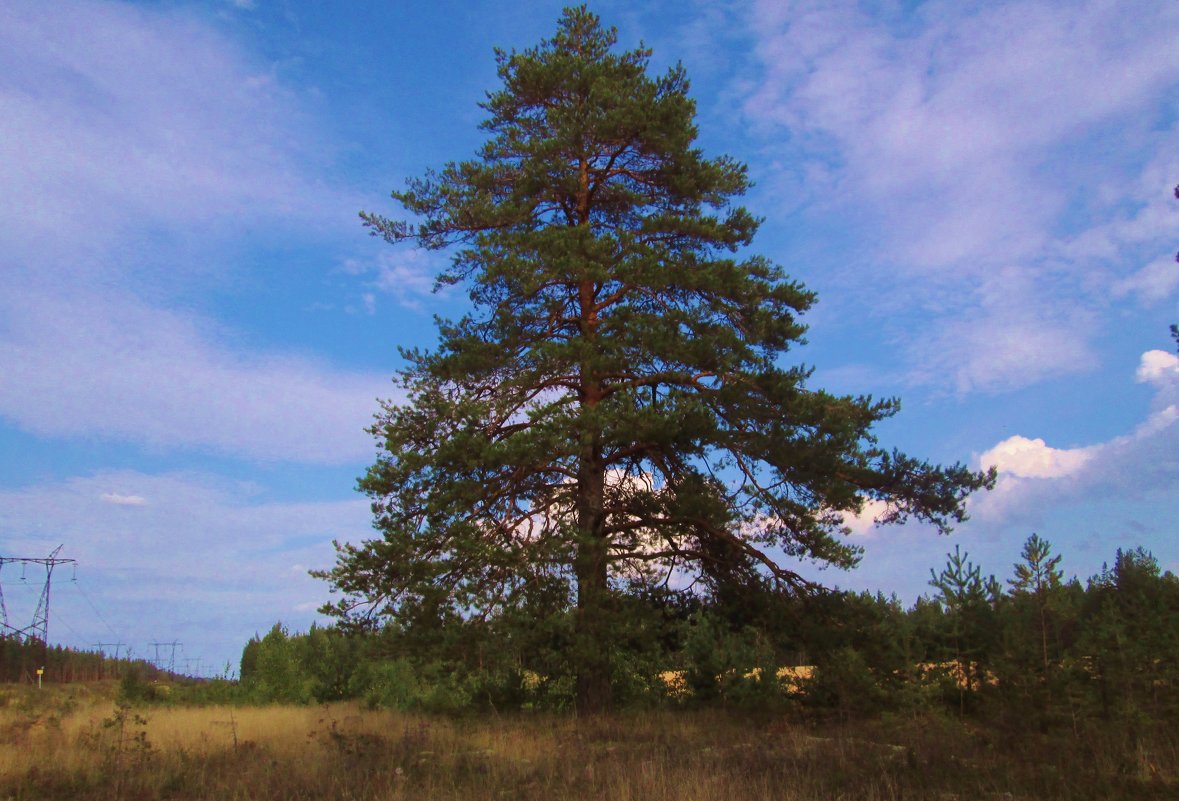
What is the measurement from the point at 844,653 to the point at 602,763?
17.5ft

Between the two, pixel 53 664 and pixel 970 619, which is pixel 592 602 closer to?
pixel 970 619

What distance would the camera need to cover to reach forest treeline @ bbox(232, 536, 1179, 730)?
438 inches

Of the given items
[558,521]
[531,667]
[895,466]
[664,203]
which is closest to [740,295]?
[664,203]

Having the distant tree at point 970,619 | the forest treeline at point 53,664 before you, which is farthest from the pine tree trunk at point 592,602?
the forest treeline at point 53,664

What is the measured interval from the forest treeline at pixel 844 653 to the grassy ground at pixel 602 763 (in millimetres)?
816

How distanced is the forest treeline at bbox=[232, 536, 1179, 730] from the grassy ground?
0.82m

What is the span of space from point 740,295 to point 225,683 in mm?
25220

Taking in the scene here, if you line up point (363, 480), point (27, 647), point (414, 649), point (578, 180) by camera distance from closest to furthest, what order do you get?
point (414, 649), point (363, 480), point (578, 180), point (27, 647)

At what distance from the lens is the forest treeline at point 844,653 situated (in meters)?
11.1

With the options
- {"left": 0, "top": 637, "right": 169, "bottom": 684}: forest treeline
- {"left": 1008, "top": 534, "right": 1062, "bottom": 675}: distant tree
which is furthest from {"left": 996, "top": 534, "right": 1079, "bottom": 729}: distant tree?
{"left": 0, "top": 637, "right": 169, "bottom": 684}: forest treeline

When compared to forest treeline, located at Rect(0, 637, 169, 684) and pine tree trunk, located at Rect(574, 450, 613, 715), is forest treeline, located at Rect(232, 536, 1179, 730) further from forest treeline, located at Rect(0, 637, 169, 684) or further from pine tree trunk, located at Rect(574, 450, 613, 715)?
forest treeline, located at Rect(0, 637, 169, 684)

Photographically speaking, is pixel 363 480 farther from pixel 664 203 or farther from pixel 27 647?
pixel 27 647

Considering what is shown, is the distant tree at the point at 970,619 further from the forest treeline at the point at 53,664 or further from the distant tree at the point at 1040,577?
the forest treeline at the point at 53,664

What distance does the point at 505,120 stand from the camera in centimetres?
1730
